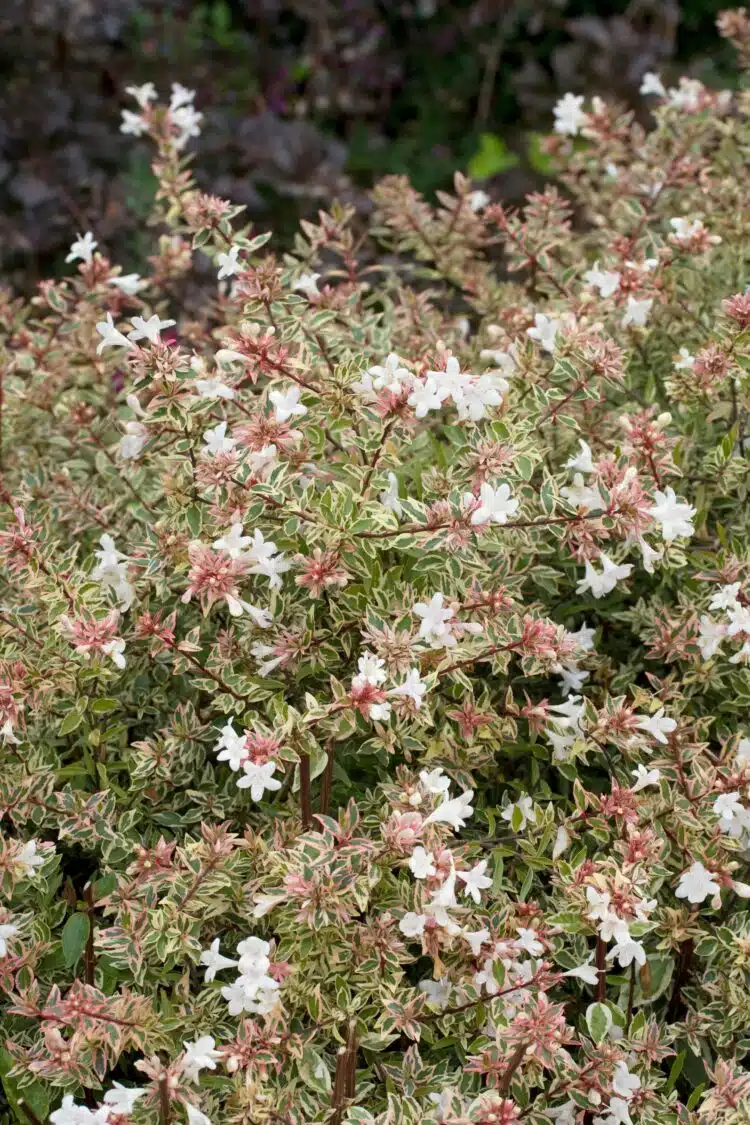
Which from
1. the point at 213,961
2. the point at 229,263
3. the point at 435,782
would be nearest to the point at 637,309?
the point at 229,263

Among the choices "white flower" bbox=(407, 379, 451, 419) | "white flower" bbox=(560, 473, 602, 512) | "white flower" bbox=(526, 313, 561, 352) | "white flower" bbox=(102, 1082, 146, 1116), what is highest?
"white flower" bbox=(407, 379, 451, 419)

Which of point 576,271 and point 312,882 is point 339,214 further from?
point 312,882

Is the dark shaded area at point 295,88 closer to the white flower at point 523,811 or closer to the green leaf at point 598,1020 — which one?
the white flower at point 523,811

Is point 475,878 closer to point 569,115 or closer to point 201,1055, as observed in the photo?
point 201,1055

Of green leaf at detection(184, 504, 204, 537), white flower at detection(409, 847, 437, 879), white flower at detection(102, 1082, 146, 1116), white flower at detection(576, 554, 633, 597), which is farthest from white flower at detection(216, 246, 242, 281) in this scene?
white flower at detection(102, 1082, 146, 1116)

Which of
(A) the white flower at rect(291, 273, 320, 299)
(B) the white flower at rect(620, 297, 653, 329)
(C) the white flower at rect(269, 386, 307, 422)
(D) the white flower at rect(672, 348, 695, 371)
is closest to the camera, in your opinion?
(C) the white flower at rect(269, 386, 307, 422)

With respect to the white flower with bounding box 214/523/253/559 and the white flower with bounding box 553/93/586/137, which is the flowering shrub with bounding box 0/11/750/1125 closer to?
the white flower with bounding box 214/523/253/559
